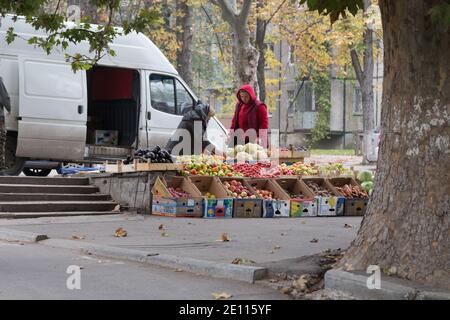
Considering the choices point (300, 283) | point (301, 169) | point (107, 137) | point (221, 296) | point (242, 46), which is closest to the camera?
point (221, 296)

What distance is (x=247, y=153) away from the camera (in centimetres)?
1596

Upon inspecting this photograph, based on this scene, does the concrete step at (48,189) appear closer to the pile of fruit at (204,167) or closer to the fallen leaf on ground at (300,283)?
the pile of fruit at (204,167)

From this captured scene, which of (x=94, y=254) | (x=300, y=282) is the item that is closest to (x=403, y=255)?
(x=300, y=282)

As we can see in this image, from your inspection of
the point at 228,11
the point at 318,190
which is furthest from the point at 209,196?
the point at 228,11

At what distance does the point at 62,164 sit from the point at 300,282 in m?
12.9

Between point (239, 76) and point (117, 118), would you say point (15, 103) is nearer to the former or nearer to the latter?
point (117, 118)

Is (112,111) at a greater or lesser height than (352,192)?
greater

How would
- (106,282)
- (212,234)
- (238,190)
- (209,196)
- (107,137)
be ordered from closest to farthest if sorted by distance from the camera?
(106,282) → (212,234) → (209,196) → (238,190) → (107,137)

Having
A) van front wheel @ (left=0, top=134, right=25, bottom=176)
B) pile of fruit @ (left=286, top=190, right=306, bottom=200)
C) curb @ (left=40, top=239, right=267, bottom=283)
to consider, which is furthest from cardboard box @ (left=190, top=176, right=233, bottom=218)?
van front wheel @ (left=0, top=134, right=25, bottom=176)

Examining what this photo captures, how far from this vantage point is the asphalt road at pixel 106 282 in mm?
6852

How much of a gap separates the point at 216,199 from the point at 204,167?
0.92m

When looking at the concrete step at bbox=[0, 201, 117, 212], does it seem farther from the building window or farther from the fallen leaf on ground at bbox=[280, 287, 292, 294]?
the building window

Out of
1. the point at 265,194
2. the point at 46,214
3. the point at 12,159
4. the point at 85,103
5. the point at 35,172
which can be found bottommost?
the point at 46,214

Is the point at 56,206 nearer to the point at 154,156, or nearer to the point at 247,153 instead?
the point at 154,156
